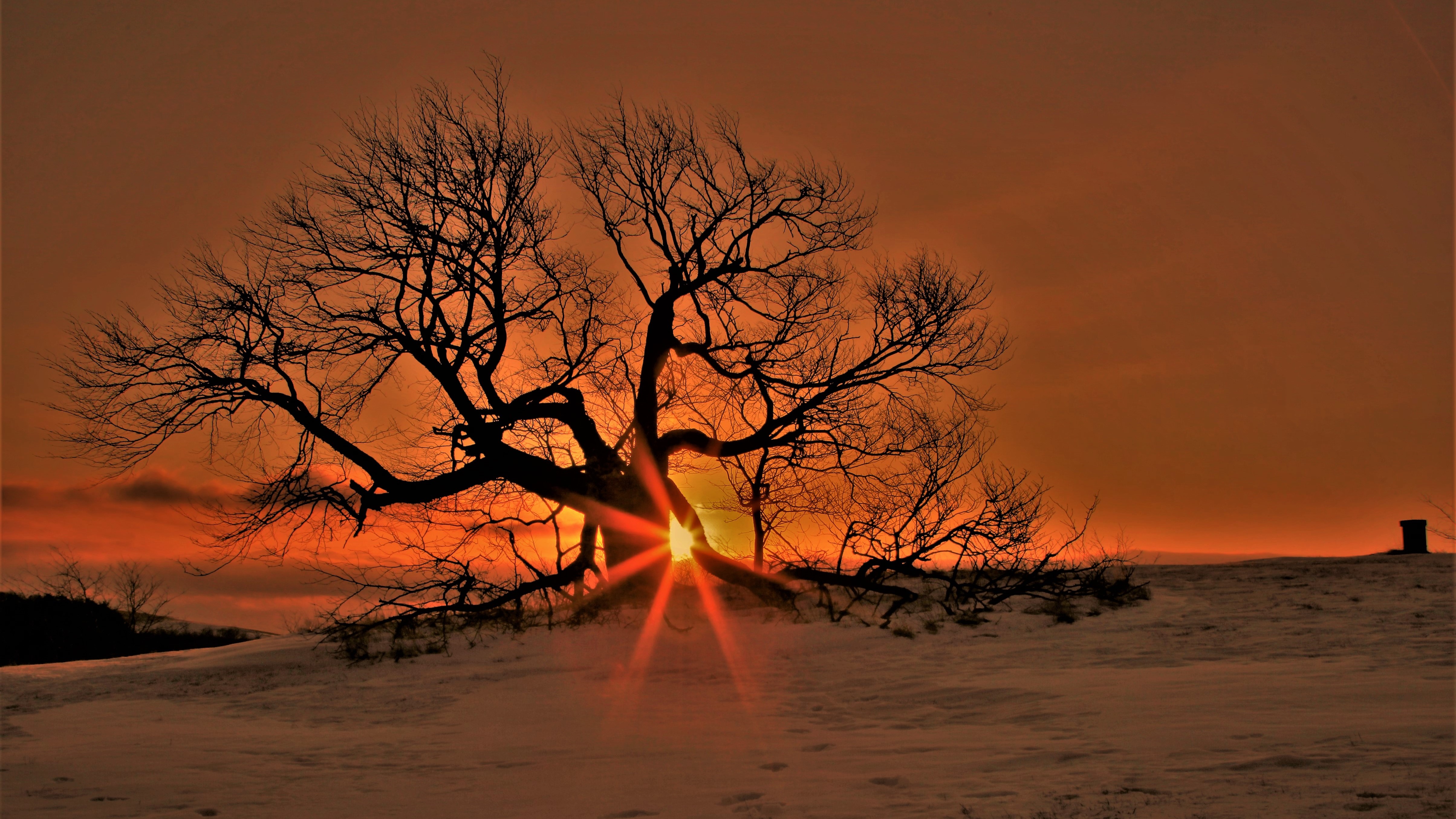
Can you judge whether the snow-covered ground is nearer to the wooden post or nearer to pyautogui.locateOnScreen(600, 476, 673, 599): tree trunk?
pyautogui.locateOnScreen(600, 476, 673, 599): tree trunk

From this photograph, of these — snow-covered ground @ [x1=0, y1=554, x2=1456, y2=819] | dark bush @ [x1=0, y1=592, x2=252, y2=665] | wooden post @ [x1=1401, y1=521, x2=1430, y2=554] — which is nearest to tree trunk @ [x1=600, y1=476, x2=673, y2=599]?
snow-covered ground @ [x1=0, y1=554, x2=1456, y2=819]

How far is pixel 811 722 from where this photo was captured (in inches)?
303

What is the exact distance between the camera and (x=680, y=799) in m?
5.45

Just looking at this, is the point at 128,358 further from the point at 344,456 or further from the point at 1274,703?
the point at 1274,703

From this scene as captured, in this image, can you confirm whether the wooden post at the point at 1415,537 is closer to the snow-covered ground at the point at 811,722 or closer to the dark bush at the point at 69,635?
the snow-covered ground at the point at 811,722

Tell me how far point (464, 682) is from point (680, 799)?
5974 millimetres

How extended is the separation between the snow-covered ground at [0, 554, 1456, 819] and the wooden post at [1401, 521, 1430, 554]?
406 centimetres

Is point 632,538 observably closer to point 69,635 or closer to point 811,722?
point 811,722

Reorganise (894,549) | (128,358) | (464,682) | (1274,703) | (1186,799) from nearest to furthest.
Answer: (1186,799)
(1274,703)
(464,682)
(128,358)
(894,549)

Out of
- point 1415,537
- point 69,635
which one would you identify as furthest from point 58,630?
point 1415,537

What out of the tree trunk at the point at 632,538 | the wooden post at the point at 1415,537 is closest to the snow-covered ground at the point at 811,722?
the tree trunk at the point at 632,538

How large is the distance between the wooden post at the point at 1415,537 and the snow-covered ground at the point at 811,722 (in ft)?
13.3

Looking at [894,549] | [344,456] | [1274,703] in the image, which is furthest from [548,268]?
[1274,703]

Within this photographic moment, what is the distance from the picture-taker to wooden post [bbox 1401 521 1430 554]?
16.0 meters
